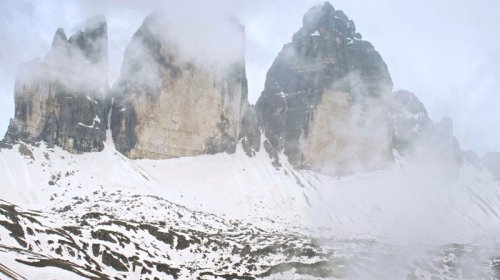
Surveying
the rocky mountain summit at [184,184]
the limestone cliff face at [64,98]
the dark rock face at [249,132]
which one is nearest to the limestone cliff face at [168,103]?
the rocky mountain summit at [184,184]

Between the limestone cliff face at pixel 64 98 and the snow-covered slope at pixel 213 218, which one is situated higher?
the limestone cliff face at pixel 64 98

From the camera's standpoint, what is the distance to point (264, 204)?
152 m

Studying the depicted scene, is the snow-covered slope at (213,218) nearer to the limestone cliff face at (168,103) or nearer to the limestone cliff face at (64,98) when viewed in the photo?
the limestone cliff face at (168,103)

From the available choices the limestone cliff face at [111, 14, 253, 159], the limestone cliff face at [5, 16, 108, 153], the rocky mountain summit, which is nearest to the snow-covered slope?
the rocky mountain summit

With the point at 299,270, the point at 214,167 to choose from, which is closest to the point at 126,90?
the point at 214,167

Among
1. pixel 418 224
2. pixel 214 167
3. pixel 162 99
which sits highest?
pixel 162 99

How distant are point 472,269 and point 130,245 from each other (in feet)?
197

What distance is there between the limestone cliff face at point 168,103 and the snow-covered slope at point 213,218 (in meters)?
5.53

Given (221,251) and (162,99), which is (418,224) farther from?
(221,251)

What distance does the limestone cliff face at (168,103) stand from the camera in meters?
158

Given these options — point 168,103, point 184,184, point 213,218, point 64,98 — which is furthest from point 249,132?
point 64,98

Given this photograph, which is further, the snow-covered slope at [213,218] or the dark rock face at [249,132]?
the dark rock face at [249,132]

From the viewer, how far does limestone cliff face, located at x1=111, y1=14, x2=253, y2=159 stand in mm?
158375

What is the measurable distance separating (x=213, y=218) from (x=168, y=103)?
49376mm
